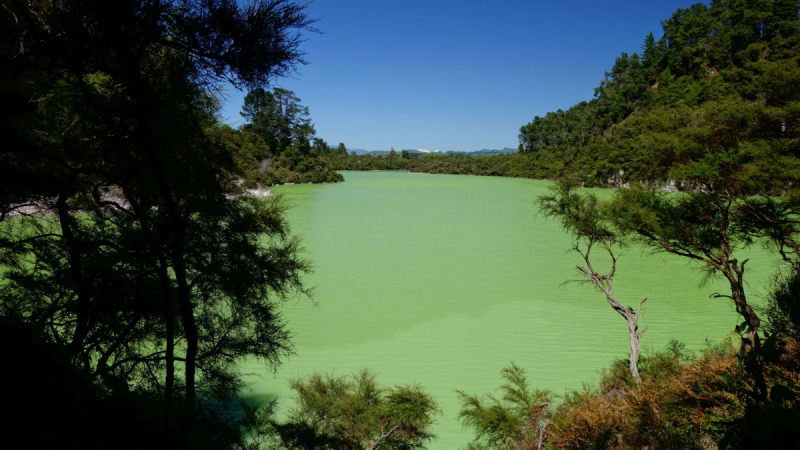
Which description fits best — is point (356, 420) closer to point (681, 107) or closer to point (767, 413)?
point (767, 413)

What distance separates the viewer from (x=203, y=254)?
5594mm

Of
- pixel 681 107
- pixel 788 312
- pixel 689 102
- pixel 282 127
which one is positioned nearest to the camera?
pixel 788 312

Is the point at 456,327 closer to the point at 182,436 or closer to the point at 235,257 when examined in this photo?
the point at 235,257

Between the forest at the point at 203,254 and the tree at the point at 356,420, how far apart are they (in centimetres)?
3

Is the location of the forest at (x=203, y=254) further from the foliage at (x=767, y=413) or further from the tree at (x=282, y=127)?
the tree at (x=282, y=127)

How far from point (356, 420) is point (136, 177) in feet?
12.5

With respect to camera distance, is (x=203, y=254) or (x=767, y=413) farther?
(x=203, y=254)

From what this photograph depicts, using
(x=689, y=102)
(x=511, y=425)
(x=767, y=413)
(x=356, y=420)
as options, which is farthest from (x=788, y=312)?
(x=689, y=102)

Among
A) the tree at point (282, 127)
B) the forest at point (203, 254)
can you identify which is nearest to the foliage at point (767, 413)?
the forest at point (203, 254)

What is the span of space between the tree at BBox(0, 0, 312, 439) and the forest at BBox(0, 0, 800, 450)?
0.08 feet

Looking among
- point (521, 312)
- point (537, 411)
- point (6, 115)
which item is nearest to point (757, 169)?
point (537, 411)

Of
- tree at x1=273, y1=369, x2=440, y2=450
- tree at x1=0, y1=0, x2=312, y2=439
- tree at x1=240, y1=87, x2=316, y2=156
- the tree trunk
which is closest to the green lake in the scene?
tree at x1=273, y1=369, x2=440, y2=450

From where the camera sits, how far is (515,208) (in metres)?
31.1

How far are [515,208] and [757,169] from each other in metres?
25.1
